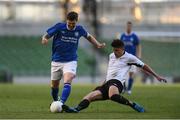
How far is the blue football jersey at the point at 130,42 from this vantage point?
23.5 m

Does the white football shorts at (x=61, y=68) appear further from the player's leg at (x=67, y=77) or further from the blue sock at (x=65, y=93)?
the blue sock at (x=65, y=93)

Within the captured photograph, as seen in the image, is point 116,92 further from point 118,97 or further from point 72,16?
A: point 72,16

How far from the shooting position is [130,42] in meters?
Result: 23.5

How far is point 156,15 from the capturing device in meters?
49.8

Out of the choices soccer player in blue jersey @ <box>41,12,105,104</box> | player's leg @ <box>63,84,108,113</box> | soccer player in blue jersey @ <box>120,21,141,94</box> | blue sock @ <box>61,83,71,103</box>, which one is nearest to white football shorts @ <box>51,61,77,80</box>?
soccer player in blue jersey @ <box>41,12,105,104</box>

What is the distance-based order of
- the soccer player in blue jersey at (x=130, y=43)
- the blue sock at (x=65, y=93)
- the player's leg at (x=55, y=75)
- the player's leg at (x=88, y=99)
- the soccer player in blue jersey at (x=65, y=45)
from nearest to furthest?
1. the player's leg at (x=88, y=99)
2. the blue sock at (x=65, y=93)
3. the soccer player in blue jersey at (x=65, y=45)
4. the player's leg at (x=55, y=75)
5. the soccer player in blue jersey at (x=130, y=43)

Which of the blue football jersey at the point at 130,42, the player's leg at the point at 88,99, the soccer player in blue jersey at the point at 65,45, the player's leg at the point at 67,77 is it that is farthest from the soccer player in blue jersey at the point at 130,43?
the player's leg at the point at 88,99

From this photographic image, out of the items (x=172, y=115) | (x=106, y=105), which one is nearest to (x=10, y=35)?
(x=106, y=105)

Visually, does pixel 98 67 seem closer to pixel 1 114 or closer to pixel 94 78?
pixel 94 78

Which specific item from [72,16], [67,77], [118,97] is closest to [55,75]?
[67,77]

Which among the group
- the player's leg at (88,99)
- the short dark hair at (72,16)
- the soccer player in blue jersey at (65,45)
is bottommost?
the player's leg at (88,99)

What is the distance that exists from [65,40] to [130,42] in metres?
8.79

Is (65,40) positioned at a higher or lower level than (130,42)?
higher

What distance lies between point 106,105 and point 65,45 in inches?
95.8
